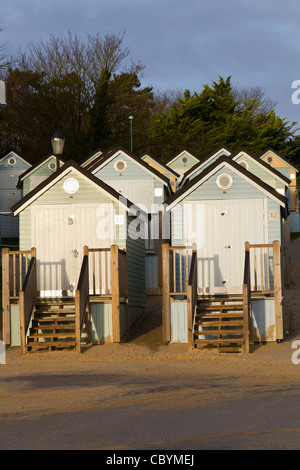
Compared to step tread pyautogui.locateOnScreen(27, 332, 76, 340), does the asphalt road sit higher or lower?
lower

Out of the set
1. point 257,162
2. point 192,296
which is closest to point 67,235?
point 192,296

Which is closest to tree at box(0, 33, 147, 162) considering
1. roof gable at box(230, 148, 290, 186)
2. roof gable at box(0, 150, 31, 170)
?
roof gable at box(0, 150, 31, 170)

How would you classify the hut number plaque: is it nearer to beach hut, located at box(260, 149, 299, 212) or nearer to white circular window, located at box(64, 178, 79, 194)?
white circular window, located at box(64, 178, 79, 194)

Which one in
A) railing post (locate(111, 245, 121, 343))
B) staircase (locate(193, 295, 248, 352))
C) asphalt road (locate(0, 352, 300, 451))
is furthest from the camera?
railing post (locate(111, 245, 121, 343))

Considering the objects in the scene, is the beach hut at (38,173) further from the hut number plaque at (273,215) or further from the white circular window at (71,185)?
the hut number plaque at (273,215)

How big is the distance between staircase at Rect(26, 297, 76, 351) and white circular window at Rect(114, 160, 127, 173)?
1283cm

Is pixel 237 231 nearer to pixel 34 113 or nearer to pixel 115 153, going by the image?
pixel 115 153

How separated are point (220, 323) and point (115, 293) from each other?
2.80 m

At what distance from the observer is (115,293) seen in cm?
1930

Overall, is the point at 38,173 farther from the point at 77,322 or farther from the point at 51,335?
the point at 77,322

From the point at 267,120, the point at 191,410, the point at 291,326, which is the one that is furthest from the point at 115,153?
the point at 267,120

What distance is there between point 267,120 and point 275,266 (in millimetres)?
43649

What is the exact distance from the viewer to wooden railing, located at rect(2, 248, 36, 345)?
19.2 metres

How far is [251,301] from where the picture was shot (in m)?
19.0
